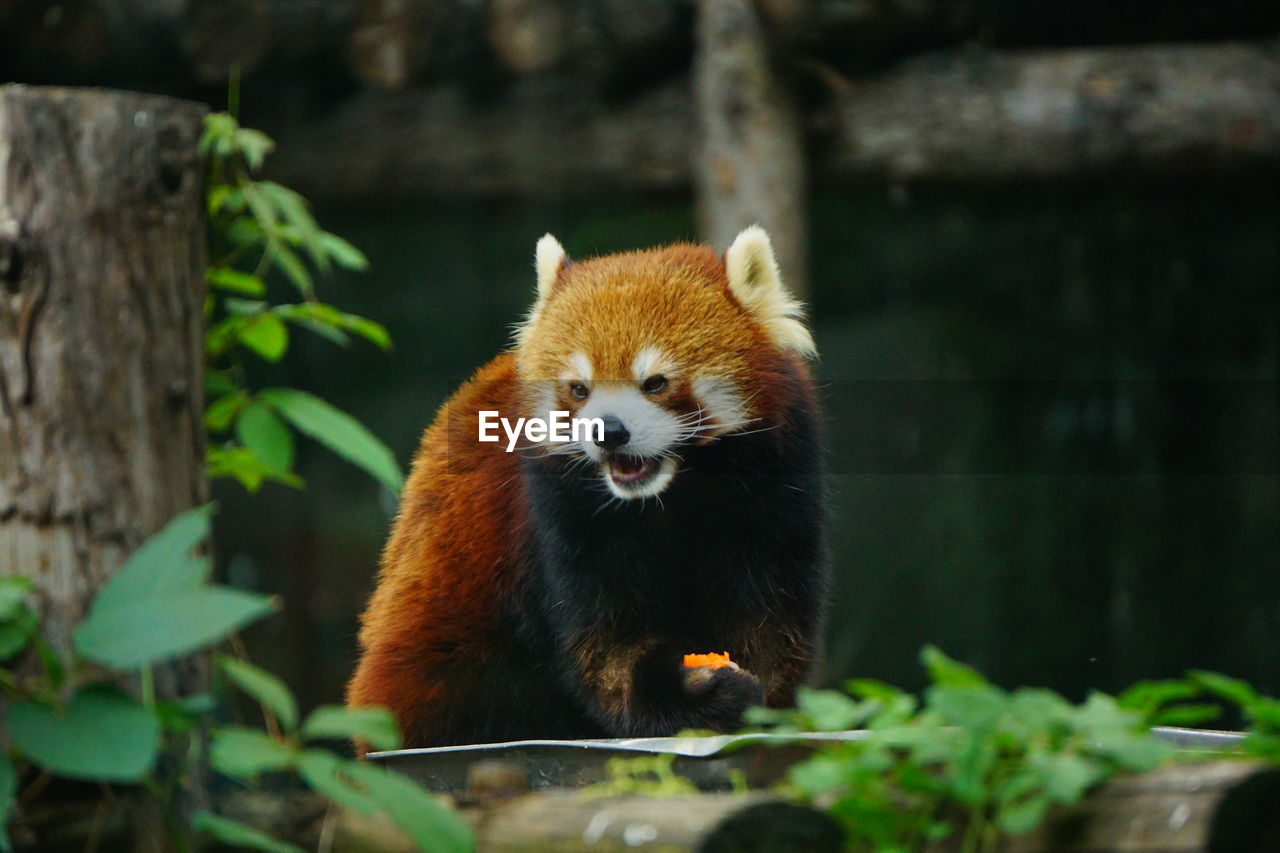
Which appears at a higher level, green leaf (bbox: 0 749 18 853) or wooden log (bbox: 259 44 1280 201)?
wooden log (bbox: 259 44 1280 201)

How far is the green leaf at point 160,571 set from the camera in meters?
1.02

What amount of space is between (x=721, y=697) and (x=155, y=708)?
83 centimetres

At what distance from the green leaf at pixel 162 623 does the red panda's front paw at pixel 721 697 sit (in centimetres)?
88

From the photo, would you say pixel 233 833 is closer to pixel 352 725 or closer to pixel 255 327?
pixel 352 725

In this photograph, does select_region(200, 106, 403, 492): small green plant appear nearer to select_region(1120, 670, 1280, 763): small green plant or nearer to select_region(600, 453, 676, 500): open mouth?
select_region(600, 453, 676, 500): open mouth

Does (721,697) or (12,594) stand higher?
(12,594)

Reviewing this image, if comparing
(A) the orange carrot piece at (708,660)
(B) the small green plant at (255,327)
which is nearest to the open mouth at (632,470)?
(A) the orange carrot piece at (708,660)

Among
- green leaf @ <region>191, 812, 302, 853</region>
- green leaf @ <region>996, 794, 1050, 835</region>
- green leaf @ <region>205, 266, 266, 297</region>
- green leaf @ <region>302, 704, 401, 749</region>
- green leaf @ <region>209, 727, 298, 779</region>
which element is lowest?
green leaf @ <region>191, 812, 302, 853</region>

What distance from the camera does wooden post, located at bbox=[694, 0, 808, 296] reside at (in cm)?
297

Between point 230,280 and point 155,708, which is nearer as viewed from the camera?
point 155,708

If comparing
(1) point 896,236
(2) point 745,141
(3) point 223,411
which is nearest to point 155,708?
(3) point 223,411

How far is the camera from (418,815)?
1058 mm

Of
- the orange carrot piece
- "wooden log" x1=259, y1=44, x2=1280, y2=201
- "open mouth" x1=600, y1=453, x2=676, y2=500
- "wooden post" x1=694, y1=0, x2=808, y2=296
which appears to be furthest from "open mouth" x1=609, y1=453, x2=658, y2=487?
"wooden log" x1=259, y1=44, x2=1280, y2=201

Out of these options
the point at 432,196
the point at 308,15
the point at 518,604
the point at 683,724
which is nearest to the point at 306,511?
the point at 432,196
